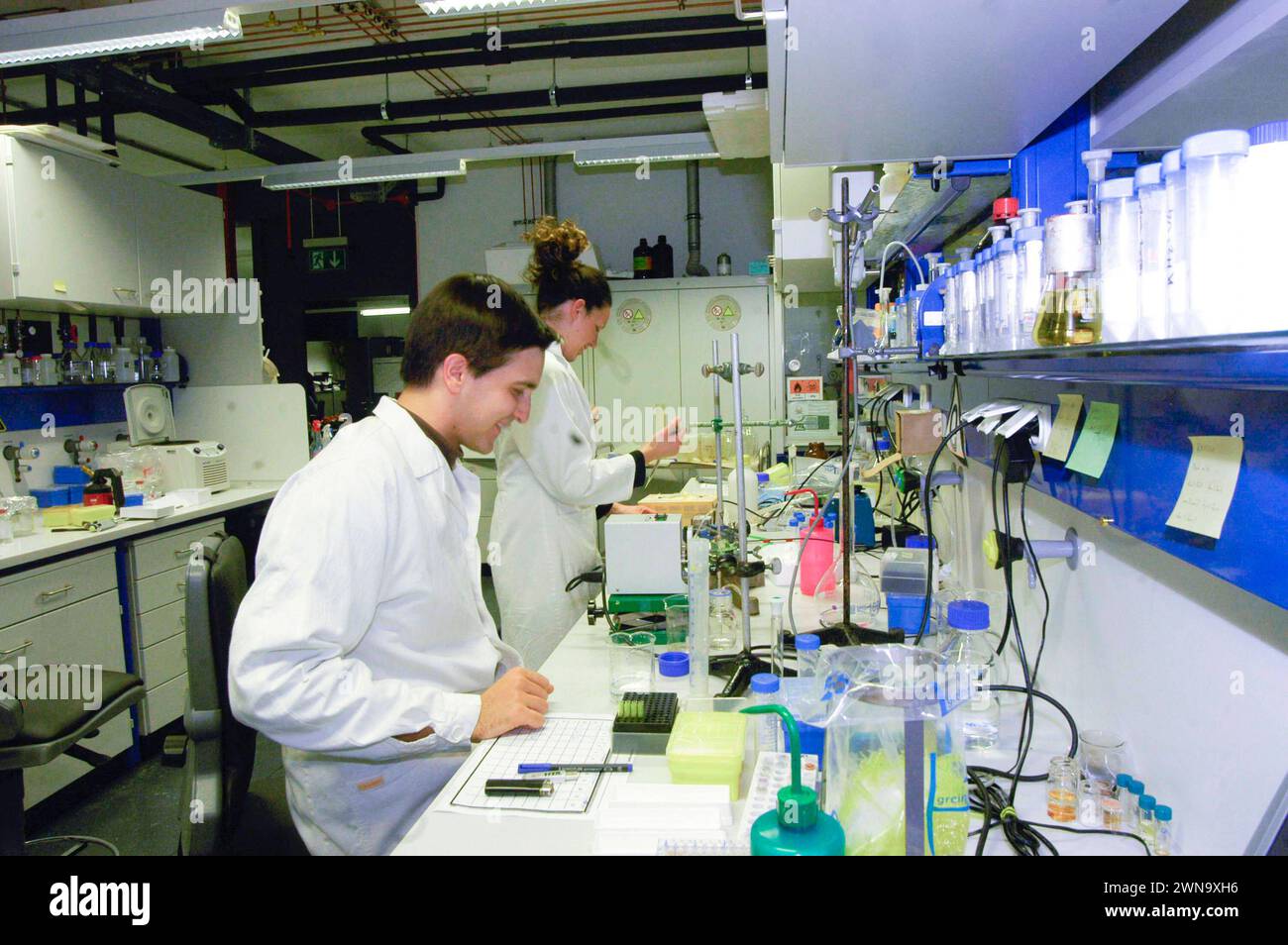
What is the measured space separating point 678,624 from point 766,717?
45cm

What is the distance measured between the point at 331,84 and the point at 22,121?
174cm

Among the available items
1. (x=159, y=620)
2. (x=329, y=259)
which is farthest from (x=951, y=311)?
(x=329, y=259)

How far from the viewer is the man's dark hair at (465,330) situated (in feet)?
4.74

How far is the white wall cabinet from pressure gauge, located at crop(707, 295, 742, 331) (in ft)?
9.88

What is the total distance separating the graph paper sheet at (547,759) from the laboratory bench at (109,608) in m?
1.77

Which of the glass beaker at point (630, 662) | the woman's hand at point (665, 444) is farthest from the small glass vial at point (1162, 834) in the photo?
the woman's hand at point (665, 444)

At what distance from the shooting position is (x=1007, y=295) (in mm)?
1165

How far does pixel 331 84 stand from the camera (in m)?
4.85

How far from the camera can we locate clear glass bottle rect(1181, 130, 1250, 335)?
2.17ft

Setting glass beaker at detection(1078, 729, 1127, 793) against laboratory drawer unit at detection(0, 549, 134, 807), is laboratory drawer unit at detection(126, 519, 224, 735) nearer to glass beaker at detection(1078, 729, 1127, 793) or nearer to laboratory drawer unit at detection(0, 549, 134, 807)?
laboratory drawer unit at detection(0, 549, 134, 807)

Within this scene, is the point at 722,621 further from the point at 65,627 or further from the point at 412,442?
the point at 65,627
